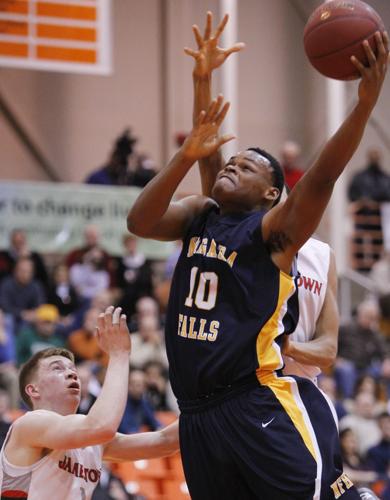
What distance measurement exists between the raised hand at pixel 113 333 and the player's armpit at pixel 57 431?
0.31 meters

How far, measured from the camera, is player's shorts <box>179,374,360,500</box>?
407 centimetres

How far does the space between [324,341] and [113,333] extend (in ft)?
3.21

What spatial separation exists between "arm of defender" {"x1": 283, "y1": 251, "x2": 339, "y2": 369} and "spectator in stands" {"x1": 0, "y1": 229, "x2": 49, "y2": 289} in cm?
752

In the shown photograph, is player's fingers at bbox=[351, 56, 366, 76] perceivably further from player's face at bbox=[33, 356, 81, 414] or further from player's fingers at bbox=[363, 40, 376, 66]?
player's face at bbox=[33, 356, 81, 414]

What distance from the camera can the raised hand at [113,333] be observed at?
14.2ft

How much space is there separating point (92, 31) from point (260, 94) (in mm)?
5622

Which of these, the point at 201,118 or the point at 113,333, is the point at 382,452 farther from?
the point at 201,118

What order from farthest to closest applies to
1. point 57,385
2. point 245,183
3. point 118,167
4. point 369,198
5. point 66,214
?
point 369,198, point 118,167, point 66,214, point 57,385, point 245,183

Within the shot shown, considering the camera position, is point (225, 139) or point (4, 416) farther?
point (4, 416)

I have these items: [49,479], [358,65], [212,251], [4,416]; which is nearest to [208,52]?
[358,65]

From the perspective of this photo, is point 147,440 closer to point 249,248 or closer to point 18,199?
point 249,248

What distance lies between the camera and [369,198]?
51.9ft

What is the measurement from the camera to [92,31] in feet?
41.1

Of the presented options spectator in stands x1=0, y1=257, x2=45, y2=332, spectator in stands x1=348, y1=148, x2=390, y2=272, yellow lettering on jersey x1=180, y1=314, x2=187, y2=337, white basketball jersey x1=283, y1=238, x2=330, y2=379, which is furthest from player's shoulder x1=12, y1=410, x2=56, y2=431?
spectator in stands x1=348, y1=148, x2=390, y2=272
